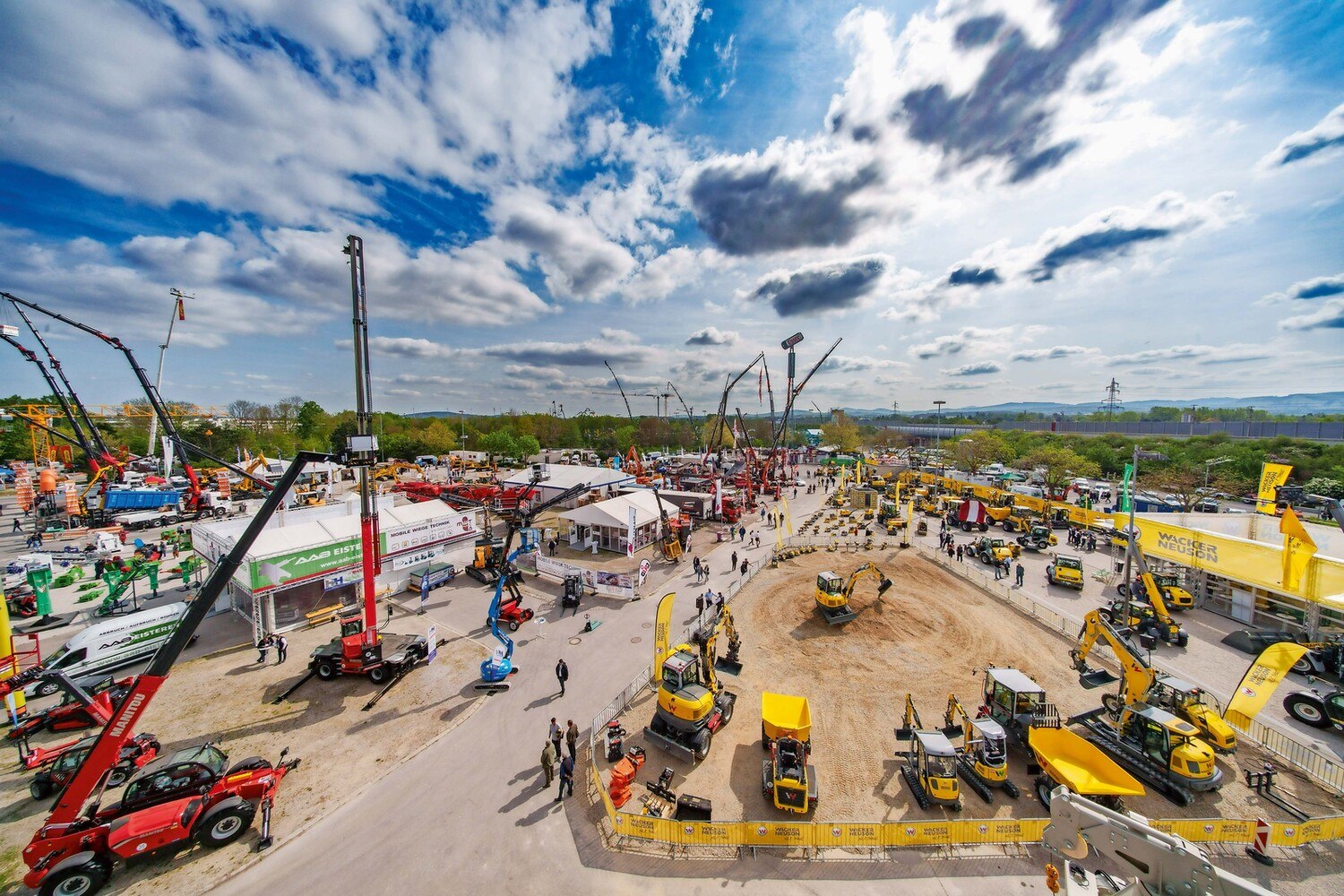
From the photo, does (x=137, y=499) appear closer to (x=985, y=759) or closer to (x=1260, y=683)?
(x=985, y=759)

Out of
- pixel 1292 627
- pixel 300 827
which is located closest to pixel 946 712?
pixel 300 827

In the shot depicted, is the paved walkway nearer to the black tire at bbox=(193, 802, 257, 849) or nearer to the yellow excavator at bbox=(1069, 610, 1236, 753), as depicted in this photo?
the black tire at bbox=(193, 802, 257, 849)

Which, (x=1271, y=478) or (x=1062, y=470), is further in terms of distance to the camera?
(x=1062, y=470)

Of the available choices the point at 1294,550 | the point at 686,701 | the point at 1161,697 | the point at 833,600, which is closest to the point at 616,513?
the point at 833,600

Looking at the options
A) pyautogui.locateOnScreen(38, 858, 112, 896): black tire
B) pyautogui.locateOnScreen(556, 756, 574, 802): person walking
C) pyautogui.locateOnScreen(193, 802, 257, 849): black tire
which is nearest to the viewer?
pyautogui.locateOnScreen(38, 858, 112, 896): black tire

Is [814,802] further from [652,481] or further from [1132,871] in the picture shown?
[652,481]

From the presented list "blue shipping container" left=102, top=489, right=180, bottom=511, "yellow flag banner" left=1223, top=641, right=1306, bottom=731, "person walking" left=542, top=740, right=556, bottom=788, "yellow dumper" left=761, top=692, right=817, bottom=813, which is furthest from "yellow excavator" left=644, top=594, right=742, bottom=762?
"blue shipping container" left=102, top=489, right=180, bottom=511
